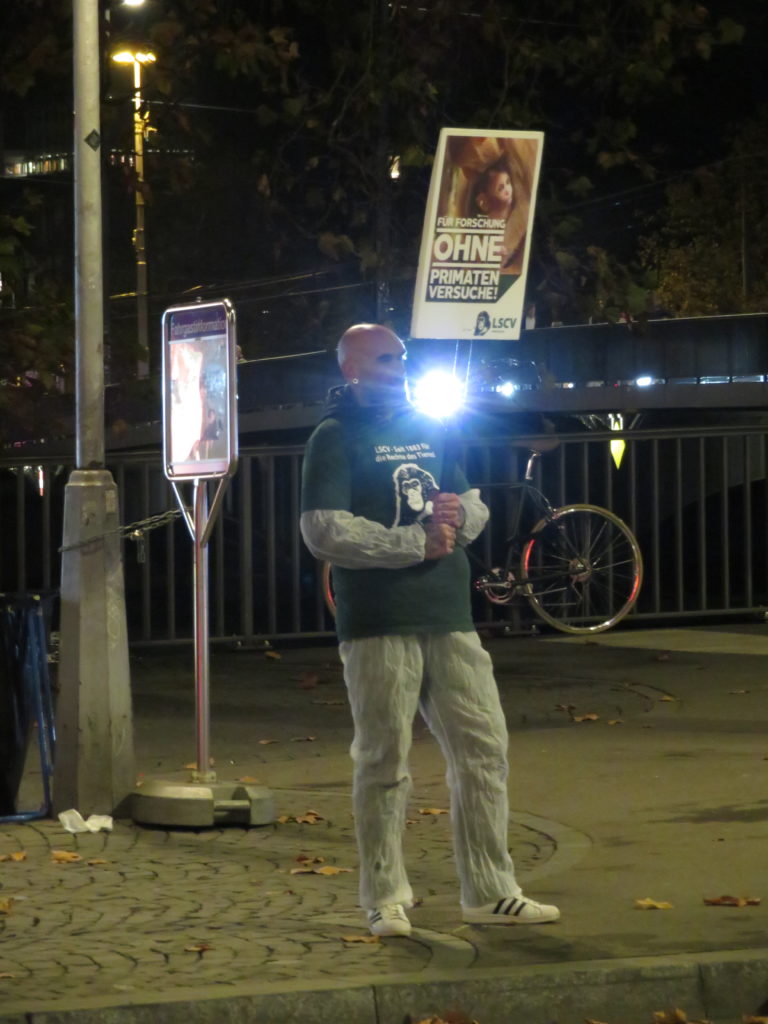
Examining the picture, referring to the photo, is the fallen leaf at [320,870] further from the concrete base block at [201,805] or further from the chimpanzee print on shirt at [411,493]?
the chimpanzee print on shirt at [411,493]

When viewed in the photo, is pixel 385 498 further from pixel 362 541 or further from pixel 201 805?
pixel 201 805

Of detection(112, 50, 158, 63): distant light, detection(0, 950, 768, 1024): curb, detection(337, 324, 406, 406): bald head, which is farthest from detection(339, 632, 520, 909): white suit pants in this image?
detection(112, 50, 158, 63): distant light

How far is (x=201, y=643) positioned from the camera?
7.57 metres

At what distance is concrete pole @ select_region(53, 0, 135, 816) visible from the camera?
7.65m

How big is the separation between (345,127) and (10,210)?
2.40 meters

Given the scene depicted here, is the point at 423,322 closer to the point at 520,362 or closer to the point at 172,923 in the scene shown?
the point at 172,923

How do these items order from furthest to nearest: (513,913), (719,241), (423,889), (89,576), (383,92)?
(719,241) → (383,92) → (89,576) → (423,889) → (513,913)

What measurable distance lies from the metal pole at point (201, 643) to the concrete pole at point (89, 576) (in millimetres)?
368

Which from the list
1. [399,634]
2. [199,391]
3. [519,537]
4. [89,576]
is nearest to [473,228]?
[199,391]

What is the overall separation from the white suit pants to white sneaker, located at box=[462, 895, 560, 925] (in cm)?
3

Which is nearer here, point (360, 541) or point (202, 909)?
point (360, 541)

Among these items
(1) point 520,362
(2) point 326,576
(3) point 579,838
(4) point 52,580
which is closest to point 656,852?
(3) point 579,838

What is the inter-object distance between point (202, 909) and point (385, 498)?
1463 millimetres

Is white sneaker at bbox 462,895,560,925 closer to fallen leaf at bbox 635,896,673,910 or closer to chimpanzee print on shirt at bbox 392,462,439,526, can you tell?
fallen leaf at bbox 635,896,673,910
